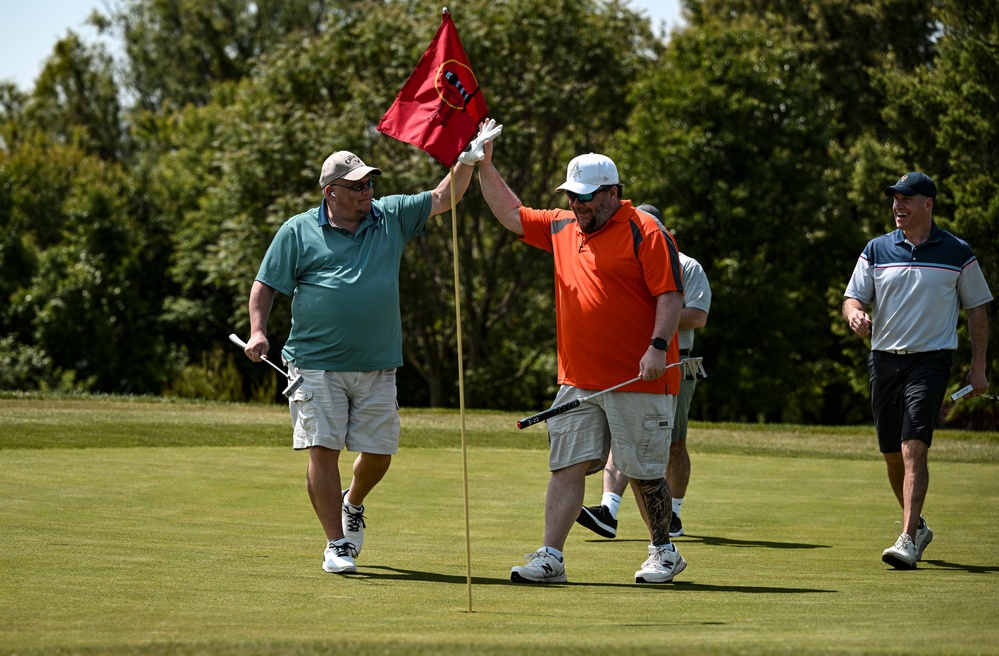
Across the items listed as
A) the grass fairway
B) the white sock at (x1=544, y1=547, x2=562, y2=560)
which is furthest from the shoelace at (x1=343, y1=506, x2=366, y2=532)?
the white sock at (x1=544, y1=547, x2=562, y2=560)

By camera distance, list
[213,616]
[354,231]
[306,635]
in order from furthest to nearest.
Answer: [354,231] < [213,616] < [306,635]

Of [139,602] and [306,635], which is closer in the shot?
[306,635]

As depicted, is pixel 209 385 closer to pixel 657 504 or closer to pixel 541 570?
pixel 657 504

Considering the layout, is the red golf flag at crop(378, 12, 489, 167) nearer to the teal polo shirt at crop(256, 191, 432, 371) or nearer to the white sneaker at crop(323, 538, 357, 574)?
the teal polo shirt at crop(256, 191, 432, 371)

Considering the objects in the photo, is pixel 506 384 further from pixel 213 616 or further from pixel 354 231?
pixel 213 616

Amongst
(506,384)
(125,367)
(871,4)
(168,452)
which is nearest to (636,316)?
(168,452)

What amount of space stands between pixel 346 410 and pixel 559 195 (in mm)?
25637

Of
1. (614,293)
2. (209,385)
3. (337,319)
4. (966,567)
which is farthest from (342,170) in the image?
(209,385)

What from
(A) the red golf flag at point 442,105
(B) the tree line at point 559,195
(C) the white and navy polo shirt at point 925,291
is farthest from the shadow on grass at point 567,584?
(B) the tree line at point 559,195

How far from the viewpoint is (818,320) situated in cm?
3102

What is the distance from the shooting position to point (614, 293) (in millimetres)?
6559

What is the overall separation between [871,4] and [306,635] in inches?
1280

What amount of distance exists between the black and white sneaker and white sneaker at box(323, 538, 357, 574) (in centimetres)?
186

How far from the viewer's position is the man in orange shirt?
648cm
